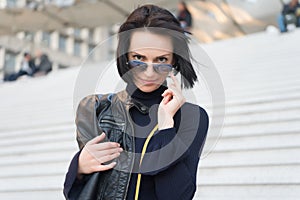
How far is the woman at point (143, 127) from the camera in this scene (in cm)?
94

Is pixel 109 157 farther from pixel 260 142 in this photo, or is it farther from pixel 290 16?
pixel 290 16

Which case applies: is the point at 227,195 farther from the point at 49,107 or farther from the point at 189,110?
the point at 49,107

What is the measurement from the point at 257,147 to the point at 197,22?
13089 mm

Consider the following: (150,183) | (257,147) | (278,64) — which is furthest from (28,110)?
(150,183)

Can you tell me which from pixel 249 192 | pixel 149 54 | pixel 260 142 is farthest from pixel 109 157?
pixel 260 142

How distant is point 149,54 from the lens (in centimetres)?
95

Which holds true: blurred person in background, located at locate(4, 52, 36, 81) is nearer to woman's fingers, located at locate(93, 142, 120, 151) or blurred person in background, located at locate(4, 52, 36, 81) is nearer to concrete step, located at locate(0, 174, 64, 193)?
concrete step, located at locate(0, 174, 64, 193)

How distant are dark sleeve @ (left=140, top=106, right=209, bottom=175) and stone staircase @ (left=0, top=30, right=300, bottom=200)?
0.07 meters

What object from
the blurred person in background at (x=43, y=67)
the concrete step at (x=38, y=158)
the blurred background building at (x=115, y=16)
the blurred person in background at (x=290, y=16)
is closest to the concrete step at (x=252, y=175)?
the concrete step at (x=38, y=158)

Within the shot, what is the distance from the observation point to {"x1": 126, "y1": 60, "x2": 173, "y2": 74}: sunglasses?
94 centimetres

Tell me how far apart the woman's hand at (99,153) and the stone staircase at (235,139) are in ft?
0.79

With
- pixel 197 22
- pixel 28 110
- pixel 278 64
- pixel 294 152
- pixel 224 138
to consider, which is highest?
pixel 294 152

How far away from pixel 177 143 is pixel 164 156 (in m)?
0.04

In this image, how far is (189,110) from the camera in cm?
99
